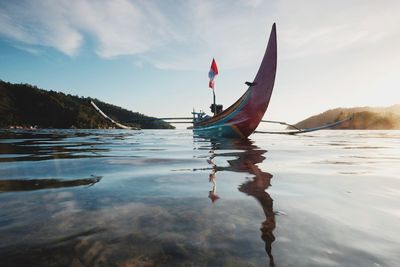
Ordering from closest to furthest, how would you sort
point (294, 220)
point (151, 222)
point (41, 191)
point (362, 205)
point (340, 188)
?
point (151, 222), point (294, 220), point (362, 205), point (41, 191), point (340, 188)

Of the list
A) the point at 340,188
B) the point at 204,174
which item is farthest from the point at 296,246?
the point at 204,174

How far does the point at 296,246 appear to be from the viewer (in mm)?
1300

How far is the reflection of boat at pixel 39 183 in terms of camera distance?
2.57 meters

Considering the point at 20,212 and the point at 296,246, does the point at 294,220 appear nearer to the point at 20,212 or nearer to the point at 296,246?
the point at 296,246

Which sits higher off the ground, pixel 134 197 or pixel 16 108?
pixel 16 108

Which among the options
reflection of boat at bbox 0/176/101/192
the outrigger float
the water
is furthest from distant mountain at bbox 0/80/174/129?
the water

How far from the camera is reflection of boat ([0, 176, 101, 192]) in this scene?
257 centimetres

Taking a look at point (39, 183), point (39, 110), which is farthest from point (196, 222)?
point (39, 110)

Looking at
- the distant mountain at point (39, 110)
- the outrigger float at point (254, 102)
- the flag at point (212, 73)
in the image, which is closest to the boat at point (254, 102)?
the outrigger float at point (254, 102)

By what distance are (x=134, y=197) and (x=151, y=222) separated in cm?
73

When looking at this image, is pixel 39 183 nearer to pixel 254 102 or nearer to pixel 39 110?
pixel 254 102

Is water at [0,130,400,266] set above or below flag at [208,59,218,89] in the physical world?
below

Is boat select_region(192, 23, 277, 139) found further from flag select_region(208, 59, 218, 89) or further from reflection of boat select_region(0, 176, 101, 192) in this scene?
reflection of boat select_region(0, 176, 101, 192)

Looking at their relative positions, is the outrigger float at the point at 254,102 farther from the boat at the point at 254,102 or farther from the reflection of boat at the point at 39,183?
the reflection of boat at the point at 39,183
